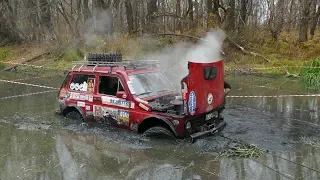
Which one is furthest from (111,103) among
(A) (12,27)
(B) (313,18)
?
(A) (12,27)

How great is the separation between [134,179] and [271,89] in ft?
34.0

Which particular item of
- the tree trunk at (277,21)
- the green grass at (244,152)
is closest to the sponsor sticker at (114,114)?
the green grass at (244,152)

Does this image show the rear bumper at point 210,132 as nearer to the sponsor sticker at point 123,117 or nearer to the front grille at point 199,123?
the front grille at point 199,123

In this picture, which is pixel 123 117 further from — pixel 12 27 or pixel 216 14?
pixel 12 27

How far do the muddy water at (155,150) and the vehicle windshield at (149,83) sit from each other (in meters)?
1.06

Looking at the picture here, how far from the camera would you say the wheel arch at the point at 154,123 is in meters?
7.80

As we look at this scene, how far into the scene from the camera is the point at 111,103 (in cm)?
890

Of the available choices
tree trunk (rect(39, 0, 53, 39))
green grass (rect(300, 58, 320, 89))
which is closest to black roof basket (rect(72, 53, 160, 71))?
green grass (rect(300, 58, 320, 89))

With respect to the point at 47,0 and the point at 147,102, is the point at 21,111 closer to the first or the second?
the point at 147,102

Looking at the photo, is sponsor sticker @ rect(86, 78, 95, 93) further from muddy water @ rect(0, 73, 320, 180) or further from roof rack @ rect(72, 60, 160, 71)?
muddy water @ rect(0, 73, 320, 180)

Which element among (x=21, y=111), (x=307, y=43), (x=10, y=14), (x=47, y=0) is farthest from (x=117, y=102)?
(x=10, y=14)

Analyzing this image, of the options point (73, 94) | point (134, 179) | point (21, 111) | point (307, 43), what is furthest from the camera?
point (307, 43)

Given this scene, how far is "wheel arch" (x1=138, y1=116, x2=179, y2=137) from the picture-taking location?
7805mm

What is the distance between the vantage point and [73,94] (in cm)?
991
